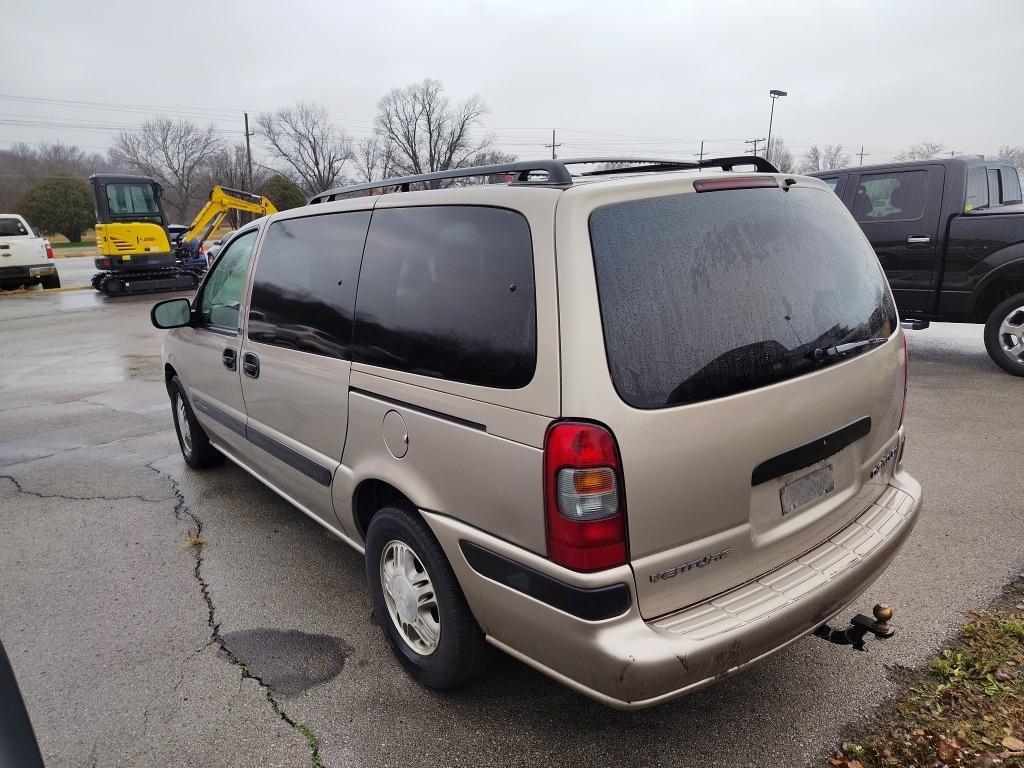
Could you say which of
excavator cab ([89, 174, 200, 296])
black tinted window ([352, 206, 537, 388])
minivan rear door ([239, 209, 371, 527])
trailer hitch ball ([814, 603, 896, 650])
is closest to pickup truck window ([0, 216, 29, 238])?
excavator cab ([89, 174, 200, 296])

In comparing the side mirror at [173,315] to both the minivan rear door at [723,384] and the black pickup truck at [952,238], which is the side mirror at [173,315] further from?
the black pickup truck at [952,238]

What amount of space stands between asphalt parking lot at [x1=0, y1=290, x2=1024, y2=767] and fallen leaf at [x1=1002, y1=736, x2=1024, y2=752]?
365 mm

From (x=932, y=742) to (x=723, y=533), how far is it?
1.06 metres

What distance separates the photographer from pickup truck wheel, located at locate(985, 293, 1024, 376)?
6.75 m

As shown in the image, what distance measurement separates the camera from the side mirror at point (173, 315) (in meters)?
4.32

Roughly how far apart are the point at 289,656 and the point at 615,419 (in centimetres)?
190

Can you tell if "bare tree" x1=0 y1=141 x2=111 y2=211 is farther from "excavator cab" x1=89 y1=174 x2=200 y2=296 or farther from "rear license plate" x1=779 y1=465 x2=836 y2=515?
"rear license plate" x1=779 y1=465 x2=836 y2=515

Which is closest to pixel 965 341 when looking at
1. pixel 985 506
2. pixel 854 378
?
pixel 985 506

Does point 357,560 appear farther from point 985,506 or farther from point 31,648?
point 985,506

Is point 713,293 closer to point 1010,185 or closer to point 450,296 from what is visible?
point 450,296

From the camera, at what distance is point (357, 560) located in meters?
3.68

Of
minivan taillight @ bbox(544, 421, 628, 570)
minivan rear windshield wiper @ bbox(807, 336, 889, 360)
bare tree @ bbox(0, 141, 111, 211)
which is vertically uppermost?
bare tree @ bbox(0, 141, 111, 211)

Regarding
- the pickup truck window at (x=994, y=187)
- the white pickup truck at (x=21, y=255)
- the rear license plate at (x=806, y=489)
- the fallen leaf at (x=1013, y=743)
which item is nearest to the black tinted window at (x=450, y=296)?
the rear license plate at (x=806, y=489)

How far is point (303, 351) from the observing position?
10.3ft
